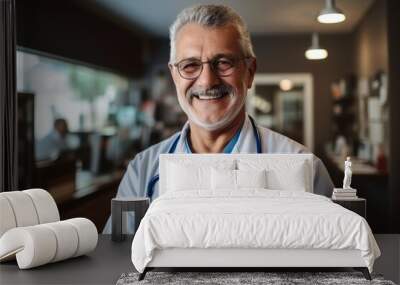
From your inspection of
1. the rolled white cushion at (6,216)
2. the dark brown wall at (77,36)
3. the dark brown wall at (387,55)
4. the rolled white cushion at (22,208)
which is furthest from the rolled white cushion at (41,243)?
the dark brown wall at (387,55)

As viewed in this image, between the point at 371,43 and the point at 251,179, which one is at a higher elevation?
the point at 371,43

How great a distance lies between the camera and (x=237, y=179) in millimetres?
5160

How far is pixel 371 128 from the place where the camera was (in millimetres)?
5746

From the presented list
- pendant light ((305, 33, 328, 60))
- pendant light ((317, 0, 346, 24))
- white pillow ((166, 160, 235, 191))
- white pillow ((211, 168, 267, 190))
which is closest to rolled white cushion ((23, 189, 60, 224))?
white pillow ((166, 160, 235, 191))

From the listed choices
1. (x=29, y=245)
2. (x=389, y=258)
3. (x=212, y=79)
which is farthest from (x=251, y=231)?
(x=212, y=79)

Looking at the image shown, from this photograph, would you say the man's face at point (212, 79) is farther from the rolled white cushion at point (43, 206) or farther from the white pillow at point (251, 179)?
the rolled white cushion at point (43, 206)

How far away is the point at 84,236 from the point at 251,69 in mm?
2251

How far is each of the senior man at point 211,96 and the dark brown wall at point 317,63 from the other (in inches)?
6.3

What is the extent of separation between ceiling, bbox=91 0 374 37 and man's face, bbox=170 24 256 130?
269 millimetres

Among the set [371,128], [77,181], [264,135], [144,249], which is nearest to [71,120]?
[77,181]

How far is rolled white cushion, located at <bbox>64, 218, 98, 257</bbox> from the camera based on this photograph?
463 centimetres

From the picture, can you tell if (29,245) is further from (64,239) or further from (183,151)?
(183,151)

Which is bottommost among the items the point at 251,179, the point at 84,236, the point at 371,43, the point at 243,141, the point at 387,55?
the point at 84,236

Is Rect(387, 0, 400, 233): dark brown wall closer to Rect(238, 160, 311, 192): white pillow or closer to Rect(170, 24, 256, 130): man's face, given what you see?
Rect(238, 160, 311, 192): white pillow
